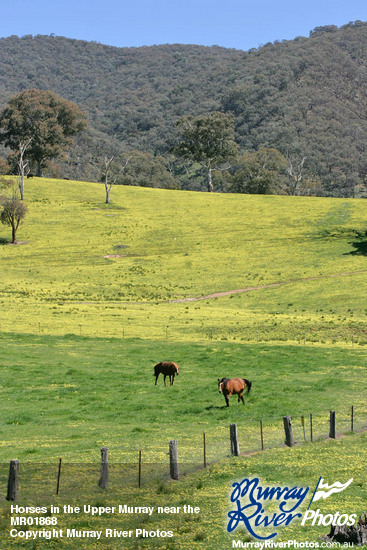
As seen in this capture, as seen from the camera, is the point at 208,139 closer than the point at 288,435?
No

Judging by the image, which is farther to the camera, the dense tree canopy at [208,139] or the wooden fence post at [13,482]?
the dense tree canopy at [208,139]

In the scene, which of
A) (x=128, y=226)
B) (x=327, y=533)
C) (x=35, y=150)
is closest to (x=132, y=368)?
(x=327, y=533)

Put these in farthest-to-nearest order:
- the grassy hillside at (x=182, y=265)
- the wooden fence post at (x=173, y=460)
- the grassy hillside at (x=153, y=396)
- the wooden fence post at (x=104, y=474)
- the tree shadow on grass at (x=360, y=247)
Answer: the tree shadow on grass at (x=360, y=247)
the grassy hillside at (x=182, y=265)
the grassy hillside at (x=153, y=396)
the wooden fence post at (x=173, y=460)
the wooden fence post at (x=104, y=474)

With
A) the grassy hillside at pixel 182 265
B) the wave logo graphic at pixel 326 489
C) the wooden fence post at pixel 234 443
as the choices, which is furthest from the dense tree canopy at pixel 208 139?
the wave logo graphic at pixel 326 489

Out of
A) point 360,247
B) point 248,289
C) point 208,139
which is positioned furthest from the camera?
point 208,139

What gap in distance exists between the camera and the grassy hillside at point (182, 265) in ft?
180

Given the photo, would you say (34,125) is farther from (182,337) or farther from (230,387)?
(230,387)

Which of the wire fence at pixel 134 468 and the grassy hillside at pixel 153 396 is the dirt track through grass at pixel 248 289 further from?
the wire fence at pixel 134 468

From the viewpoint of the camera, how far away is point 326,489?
16359 mm

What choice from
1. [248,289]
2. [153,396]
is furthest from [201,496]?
[248,289]

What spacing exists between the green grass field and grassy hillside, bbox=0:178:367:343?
318 mm

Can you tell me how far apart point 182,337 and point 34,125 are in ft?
310

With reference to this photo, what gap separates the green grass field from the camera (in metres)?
19.1

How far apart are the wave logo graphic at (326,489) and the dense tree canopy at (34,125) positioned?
399 feet
